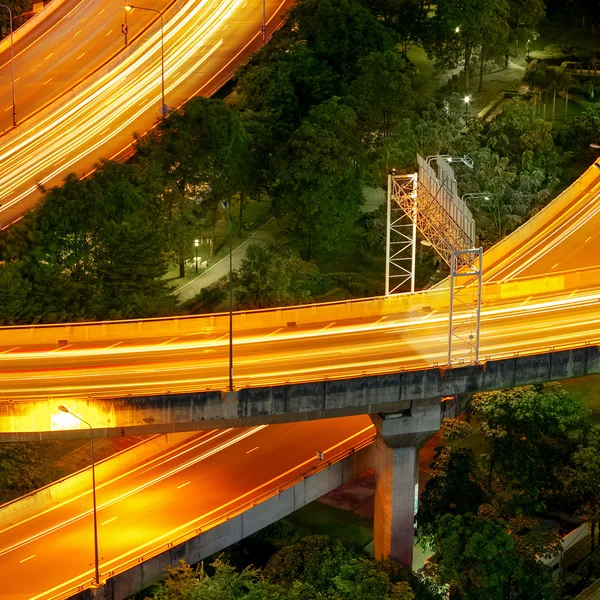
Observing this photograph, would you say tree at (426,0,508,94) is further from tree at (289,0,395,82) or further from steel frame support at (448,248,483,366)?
steel frame support at (448,248,483,366)

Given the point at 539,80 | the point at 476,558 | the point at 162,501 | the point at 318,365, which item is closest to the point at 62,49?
the point at 539,80

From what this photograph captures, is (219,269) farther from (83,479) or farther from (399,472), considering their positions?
(399,472)

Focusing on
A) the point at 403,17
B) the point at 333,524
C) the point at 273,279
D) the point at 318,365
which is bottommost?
the point at 333,524

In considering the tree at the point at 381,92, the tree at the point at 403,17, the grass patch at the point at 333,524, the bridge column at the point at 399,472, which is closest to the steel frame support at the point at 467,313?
the bridge column at the point at 399,472

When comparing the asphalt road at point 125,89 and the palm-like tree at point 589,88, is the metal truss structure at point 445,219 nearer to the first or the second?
the asphalt road at point 125,89

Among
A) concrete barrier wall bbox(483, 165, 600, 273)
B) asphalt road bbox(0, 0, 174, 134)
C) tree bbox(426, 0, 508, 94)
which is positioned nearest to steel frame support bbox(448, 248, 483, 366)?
concrete barrier wall bbox(483, 165, 600, 273)

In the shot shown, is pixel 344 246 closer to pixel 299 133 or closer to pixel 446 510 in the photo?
pixel 299 133
